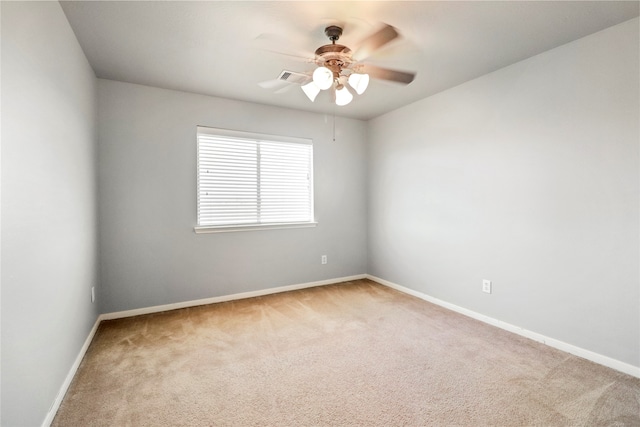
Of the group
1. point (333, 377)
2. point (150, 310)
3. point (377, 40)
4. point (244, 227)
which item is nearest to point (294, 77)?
point (377, 40)

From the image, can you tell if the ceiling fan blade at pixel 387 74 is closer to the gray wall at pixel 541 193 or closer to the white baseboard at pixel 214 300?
the gray wall at pixel 541 193

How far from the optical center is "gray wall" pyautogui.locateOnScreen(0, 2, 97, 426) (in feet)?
4.20

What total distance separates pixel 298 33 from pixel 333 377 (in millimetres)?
2428

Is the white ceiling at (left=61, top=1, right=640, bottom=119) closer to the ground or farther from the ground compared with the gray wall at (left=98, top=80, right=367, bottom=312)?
farther from the ground

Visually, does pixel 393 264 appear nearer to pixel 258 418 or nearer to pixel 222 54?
pixel 258 418

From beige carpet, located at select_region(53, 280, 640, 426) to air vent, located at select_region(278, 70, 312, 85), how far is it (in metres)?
2.10

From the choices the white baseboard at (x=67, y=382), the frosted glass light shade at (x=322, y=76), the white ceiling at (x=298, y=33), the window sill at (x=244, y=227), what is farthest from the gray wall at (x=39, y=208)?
the frosted glass light shade at (x=322, y=76)

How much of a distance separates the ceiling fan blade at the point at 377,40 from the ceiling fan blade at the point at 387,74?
6.6 inches

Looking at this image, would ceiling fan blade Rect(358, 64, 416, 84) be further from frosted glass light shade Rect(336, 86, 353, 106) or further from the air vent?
the air vent

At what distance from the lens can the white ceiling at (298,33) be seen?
6.29 feet

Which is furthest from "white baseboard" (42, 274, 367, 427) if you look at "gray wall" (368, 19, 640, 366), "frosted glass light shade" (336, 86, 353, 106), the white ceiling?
"frosted glass light shade" (336, 86, 353, 106)

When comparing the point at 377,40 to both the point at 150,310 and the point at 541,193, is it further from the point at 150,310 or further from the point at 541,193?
the point at 150,310

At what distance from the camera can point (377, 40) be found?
183 cm

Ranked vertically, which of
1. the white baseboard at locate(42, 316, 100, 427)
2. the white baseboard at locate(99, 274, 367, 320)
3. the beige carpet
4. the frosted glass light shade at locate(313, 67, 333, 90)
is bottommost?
the beige carpet
